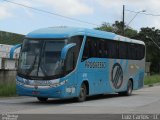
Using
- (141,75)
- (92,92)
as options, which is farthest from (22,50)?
(141,75)

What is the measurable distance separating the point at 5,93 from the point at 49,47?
6584mm

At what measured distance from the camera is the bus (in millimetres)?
21625

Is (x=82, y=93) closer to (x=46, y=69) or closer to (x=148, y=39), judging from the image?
(x=46, y=69)

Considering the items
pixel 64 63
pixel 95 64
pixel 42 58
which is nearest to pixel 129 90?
pixel 95 64

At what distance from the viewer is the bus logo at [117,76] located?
27828 millimetres

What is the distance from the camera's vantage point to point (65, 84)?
2188cm

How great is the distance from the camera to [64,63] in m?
21.8

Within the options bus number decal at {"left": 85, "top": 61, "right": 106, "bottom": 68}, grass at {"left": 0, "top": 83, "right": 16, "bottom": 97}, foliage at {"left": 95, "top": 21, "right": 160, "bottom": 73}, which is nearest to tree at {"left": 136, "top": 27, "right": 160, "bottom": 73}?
foliage at {"left": 95, "top": 21, "right": 160, "bottom": 73}

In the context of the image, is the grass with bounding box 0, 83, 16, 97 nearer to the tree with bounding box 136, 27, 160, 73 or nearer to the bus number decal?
the bus number decal

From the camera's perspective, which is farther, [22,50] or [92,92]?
[92,92]

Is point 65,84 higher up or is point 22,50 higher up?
point 22,50

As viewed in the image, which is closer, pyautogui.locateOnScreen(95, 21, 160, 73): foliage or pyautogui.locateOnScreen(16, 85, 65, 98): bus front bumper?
pyautogui.locateOnScreen(16, 85, 65, 98): bus front bumper

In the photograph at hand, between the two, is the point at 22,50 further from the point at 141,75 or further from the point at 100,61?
the point at 141,75

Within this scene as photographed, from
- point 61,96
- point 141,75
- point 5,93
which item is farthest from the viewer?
point 141,75
